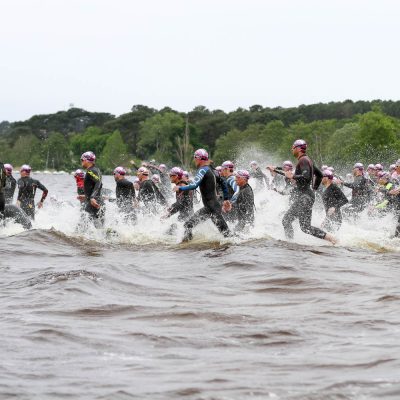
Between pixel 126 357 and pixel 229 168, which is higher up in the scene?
pixel 229 168

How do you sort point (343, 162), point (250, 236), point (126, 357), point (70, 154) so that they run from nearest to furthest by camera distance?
1. point (126, 357)
2. point (250, 236)
3. point (343, 162)
4. point (70, 154)

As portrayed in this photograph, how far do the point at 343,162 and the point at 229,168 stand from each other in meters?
58.4

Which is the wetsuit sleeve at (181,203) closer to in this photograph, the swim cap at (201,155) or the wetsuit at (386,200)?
the swim cap at (201,155)

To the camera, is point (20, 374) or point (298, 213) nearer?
point (20, 374)

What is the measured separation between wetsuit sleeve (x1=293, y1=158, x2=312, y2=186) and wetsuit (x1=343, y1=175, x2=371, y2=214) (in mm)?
5812

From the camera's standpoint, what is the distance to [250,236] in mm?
15805

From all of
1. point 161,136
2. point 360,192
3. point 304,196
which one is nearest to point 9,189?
point 304,196

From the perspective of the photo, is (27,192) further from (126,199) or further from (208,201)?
(208,201)

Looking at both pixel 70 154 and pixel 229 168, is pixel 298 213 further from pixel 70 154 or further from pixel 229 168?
pixel 70 154

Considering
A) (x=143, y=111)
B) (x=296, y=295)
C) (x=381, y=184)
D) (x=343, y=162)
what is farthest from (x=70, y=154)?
(x=296, y=295)

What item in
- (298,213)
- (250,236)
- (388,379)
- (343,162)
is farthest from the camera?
(343,162)

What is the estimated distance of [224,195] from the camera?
50.2 ft

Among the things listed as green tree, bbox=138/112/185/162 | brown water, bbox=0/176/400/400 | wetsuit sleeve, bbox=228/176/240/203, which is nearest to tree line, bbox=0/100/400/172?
green tree, bbox=138/112/185/162

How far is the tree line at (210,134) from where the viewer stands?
73.9 meters
